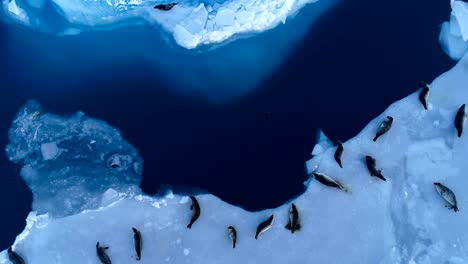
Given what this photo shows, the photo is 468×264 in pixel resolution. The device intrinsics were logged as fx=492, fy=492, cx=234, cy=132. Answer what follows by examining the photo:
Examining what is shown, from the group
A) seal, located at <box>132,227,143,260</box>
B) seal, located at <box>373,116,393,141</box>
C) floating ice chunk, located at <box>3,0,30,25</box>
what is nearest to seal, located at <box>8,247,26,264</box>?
seal, located at <box>132,227,143,260</box>

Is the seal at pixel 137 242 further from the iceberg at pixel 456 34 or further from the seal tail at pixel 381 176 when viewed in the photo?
the iceberg at pixel 456 34

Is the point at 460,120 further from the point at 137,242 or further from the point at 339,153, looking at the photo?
the point at 137,242

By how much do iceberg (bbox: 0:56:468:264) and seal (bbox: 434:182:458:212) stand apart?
2.3 inches

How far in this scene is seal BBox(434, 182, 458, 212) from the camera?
4.66m

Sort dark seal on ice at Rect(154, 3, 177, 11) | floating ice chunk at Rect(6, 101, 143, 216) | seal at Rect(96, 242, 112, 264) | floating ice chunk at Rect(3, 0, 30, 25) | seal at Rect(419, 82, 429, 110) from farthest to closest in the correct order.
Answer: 1. floating ice chunk at Rect(3, 0, 30, 25)
2. dark seal on ice at Rect(154, 3, 177, 11)
3. seal at Rect(419, 82, 429, 110)
4. floating ice chunk at Rect(6, 101, 143, 216)
5. seal at Rect(96, 242, 112, 264)

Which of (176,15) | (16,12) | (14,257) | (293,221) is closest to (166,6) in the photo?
(176,15)

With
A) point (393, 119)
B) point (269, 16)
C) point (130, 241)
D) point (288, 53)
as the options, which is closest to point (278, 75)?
point (288, 53)

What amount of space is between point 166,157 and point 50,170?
1136 millimetres

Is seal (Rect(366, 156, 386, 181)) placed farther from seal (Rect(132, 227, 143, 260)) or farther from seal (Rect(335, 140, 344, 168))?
seal (Rect(132, 227, 143, 260))

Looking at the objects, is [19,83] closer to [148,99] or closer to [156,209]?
[148,99]

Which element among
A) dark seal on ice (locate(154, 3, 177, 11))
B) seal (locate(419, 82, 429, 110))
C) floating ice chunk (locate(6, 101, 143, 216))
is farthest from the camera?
dark seal on ice (locate(154, 3, 177, 11))

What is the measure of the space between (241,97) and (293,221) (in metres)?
1.35

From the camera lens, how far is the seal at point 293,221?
465cm

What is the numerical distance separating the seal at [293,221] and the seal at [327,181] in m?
0.36
